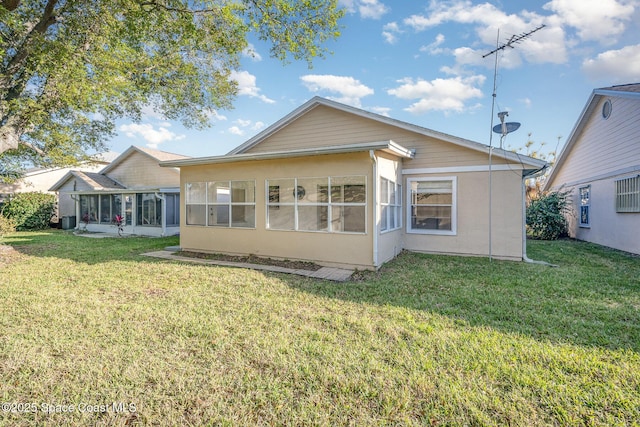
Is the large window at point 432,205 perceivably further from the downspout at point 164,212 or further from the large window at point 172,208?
the large window at point 172,208

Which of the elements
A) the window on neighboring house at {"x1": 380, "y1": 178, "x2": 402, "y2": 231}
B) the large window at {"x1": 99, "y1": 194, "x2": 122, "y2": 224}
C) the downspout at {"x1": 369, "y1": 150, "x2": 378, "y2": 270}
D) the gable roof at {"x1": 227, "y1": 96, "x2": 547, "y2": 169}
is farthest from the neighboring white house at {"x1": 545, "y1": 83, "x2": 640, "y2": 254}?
the large window at {"x1": 99, "y1": 194, "x2": 122, "y2": 224}

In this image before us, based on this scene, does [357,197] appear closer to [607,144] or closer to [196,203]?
[196,203]

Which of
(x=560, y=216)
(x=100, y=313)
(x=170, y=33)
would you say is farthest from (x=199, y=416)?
(x=560, y=216)

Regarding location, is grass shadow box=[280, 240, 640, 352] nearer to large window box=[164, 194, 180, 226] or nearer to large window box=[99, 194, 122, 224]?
large window box=[164, 194, 180, 226]

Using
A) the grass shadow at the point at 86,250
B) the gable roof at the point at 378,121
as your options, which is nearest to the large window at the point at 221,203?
the grass shadow at the point at 86,250

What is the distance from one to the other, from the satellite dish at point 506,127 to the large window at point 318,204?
4.77 m

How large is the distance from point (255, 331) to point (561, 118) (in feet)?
65.9

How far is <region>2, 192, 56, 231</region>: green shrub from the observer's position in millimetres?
16297

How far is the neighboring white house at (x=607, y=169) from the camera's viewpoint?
8969mm

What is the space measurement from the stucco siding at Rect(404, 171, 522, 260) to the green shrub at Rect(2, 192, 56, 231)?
70.6 ft

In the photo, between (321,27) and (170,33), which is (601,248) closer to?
(321,27)

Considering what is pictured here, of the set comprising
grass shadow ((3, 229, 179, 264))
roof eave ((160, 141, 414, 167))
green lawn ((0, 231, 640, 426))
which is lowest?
green lawn ((0, 231, 640, 426))

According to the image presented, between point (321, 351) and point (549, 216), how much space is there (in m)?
14.1

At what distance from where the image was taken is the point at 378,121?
30.5 feet
